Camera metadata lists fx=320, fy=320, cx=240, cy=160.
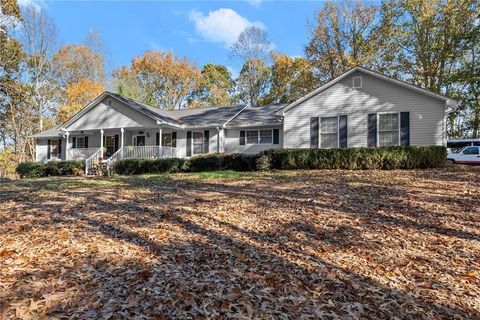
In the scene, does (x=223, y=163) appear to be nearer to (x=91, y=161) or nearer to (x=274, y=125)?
(x=274, y=125)

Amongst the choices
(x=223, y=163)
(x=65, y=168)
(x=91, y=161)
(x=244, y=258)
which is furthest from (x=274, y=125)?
(x=244, y=258)

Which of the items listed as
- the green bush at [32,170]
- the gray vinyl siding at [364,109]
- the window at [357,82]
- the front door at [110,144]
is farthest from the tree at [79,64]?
the window at [357,82]

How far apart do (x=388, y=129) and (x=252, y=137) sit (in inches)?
308

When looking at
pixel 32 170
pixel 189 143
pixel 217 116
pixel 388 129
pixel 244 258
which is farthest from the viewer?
pixel 217 116

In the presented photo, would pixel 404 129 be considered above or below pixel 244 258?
above

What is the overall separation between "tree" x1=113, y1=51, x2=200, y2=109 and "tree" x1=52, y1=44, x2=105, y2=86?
2.56m

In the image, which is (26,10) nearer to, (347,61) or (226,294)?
(347,61)

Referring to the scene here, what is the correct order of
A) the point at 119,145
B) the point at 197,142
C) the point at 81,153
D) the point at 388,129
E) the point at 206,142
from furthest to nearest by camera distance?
the point at 119,145, the point at 81,153, the point at 197,142, the point at 206,142, the point at 388,129

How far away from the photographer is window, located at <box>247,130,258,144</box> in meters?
19.7

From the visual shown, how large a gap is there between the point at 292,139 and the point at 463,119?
22014mm

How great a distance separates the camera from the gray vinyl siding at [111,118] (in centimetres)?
2089

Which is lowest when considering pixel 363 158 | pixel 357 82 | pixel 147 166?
pixel 147 166

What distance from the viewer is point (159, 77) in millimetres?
38031

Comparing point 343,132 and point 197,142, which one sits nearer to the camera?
point 343,132
